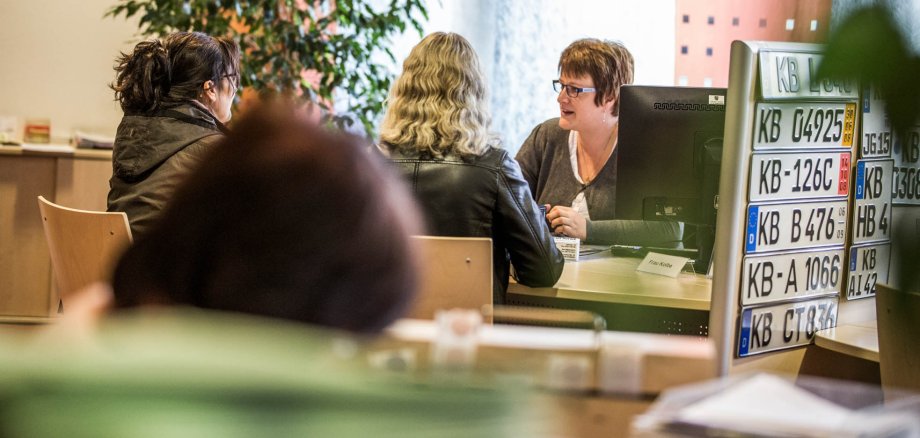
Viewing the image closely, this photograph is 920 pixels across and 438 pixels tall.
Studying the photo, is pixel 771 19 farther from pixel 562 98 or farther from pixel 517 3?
pixel 517 3

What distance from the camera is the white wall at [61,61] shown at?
4.62 metres

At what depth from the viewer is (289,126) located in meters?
0.67

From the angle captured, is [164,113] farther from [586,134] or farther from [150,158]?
[586,134]

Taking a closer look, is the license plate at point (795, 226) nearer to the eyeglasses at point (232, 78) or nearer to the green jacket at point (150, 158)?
the green jacket at point (150, 158)

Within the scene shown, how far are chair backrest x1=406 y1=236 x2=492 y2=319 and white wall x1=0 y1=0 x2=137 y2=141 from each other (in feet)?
10.3

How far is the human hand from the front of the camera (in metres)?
2.80

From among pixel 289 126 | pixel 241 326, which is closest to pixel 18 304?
pixel 289 126

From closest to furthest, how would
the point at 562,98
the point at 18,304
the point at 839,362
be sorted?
1. the point at 839,362
2. the point at 562,98
3. the point at 18,304

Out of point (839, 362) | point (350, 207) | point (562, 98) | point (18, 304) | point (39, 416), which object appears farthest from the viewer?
point (18, 304)

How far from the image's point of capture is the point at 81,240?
2.30 metres

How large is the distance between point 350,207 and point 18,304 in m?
4.26

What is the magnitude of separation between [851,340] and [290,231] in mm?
1681

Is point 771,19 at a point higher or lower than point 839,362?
higher

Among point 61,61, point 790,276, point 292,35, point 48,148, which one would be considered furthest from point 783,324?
point 61,61
